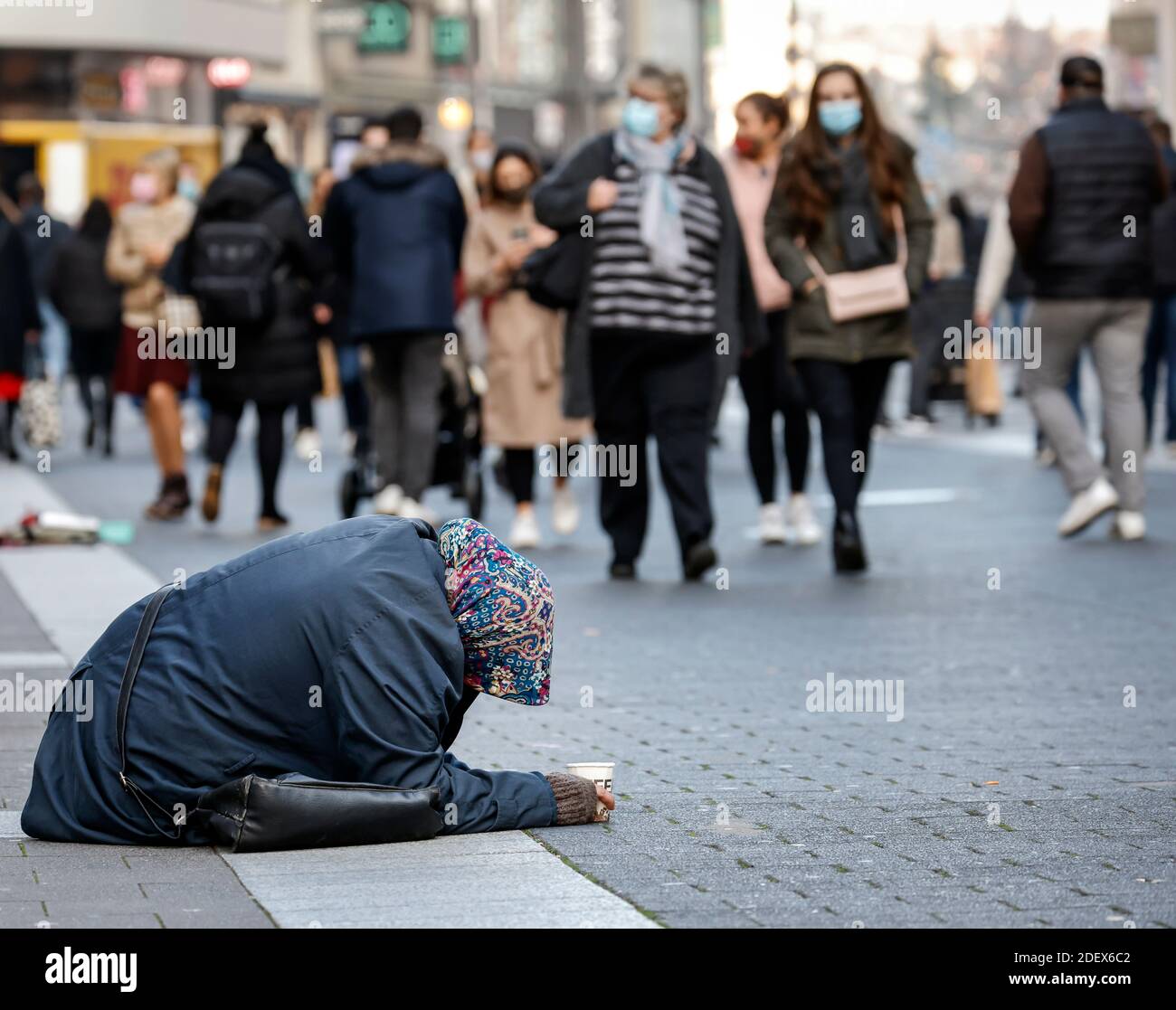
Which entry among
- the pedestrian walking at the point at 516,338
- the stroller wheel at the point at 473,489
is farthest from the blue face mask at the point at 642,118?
the stroller wheel at the point at 473,489

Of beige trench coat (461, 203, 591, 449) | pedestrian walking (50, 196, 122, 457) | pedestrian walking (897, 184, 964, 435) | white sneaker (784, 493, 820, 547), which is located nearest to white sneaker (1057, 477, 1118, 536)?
white sneaker (784, 493, 820, 547)

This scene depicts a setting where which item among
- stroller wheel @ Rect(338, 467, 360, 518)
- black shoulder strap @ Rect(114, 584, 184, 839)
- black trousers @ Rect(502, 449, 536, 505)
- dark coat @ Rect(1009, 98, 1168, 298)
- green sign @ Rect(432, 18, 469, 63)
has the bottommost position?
stroller wheel @ Rect(338, 467, 360, 518)

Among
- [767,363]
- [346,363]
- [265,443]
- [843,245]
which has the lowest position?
[265,443]

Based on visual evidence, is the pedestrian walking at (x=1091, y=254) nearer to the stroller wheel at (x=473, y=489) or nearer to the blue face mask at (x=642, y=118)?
the blue face mask at (x=642, y=118)

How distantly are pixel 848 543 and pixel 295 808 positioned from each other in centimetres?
578

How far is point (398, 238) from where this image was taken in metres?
12.6

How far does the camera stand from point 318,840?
5.20 meters

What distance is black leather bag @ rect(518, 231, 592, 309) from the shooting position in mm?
10648

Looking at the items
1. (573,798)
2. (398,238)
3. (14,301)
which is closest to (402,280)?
(398,238)

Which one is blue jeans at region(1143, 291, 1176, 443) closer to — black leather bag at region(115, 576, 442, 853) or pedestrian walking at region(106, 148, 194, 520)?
pedestrian walking at region(106, 148, 194, 520)

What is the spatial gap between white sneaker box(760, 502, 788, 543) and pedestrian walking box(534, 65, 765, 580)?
144cm

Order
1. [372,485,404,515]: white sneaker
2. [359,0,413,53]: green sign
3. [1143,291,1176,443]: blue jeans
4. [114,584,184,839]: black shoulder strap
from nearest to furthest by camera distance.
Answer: [114,584,184,839]: black shoulder strap → [372,485,404,515]: white sneaker → [1143,291,1176,443]: blue jeans → [359,0,413,53]: green sign

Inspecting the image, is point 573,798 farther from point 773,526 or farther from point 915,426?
point 915,426

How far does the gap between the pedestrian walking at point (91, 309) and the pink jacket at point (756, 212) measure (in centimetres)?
732
